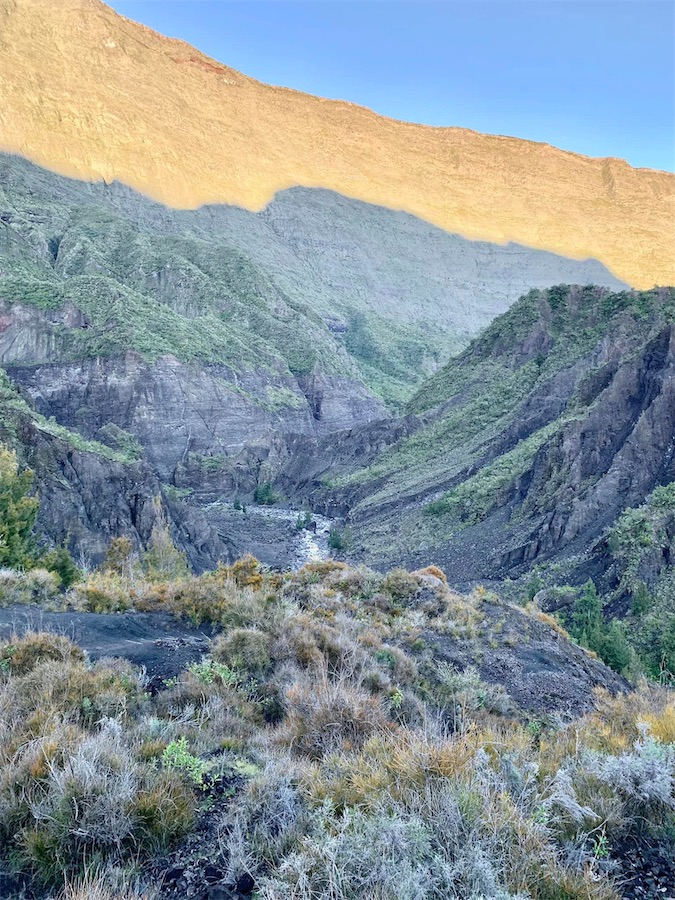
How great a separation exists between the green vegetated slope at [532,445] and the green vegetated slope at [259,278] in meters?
30.6

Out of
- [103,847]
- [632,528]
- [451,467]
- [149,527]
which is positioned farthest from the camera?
[451,467]

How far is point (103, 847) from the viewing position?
2.73m

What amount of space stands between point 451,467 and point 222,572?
2938cm

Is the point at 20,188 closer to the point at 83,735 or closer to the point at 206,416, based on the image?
the point at 206,416

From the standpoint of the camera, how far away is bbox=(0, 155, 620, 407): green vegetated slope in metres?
63.2

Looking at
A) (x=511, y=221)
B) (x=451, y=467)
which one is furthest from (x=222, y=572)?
(x=511, y=221)

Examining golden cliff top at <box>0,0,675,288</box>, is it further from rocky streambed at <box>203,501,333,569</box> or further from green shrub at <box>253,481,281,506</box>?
rocky streambed at <box>203,501,333,569</box>

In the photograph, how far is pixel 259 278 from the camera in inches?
3531

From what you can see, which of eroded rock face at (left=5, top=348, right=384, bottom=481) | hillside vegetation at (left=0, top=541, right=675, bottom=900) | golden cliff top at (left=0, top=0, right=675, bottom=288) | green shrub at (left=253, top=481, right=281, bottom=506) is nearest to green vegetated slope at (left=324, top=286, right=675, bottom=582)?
green shrub at (left=253, top=481, right=281, bottom=506)

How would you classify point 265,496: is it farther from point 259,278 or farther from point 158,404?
point 259,278

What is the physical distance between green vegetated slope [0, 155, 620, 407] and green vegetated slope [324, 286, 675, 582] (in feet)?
100

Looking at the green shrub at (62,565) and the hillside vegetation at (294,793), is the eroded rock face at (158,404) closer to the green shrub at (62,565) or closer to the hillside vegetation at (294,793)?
the green shrub at (62,565)

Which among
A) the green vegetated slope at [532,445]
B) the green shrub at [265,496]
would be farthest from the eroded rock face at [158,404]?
the green vegetated slope at [532,445]

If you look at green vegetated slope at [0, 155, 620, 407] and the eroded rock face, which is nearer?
the eroded rock face
